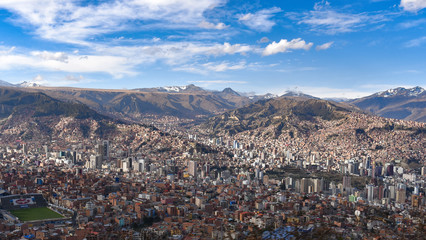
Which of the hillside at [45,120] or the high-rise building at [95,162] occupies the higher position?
the hillside at [45,120]

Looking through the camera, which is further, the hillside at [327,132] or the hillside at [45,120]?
the hillside at [45,120]

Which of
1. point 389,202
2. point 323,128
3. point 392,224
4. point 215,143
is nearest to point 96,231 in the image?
point 392,224

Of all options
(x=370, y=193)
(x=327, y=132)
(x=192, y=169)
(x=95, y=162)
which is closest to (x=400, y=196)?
(x=370, y=193)

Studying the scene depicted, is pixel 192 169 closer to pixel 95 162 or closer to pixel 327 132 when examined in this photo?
pixel 95 162

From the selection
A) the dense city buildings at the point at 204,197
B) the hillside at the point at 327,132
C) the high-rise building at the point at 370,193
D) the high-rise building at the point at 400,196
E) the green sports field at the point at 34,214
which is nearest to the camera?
the dense city buildings at the point at 204,197

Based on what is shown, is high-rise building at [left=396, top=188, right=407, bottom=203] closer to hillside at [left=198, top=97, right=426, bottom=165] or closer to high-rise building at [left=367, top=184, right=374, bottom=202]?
high-rise building at [left=367, top=184, right=374, bottom=202]

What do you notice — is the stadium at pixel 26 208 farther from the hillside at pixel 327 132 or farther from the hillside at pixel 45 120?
the hillside at pixel 327 132

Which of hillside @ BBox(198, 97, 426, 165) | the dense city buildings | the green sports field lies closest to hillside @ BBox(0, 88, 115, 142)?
the dense city buildings

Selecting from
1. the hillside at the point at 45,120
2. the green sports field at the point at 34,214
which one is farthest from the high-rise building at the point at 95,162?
the hillside at the point at 45,120
